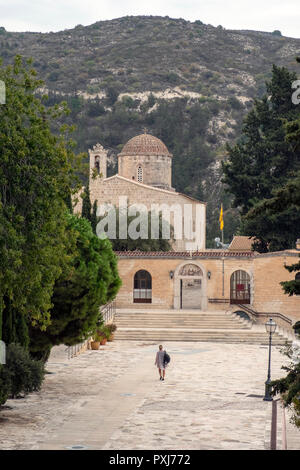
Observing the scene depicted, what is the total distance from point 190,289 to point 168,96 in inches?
3976

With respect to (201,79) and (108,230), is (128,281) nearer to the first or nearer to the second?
(108,230)

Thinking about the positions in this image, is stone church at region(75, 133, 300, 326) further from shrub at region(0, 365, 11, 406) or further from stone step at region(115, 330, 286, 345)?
shrub at region(0, 365, 11, 406)

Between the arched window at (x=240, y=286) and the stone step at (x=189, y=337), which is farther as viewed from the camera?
the arched window at (x=240, y=286)

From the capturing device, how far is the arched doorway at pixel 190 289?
53825 millimetres

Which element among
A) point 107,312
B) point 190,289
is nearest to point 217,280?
point 107,312

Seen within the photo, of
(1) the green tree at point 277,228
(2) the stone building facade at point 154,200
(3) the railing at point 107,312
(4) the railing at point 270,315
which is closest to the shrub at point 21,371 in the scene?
(3) the railing at point 107,312

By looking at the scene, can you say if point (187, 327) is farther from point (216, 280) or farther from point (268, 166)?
point (268, 166)

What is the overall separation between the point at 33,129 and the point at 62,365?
588 inches

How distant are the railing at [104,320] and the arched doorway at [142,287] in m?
1.66

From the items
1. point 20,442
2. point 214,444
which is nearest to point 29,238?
point 20,442

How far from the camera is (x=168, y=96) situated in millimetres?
167625

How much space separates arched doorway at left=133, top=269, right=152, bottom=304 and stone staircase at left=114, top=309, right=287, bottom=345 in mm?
1782

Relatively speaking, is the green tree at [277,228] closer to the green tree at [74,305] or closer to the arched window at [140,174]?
the green tree at [74,305]
